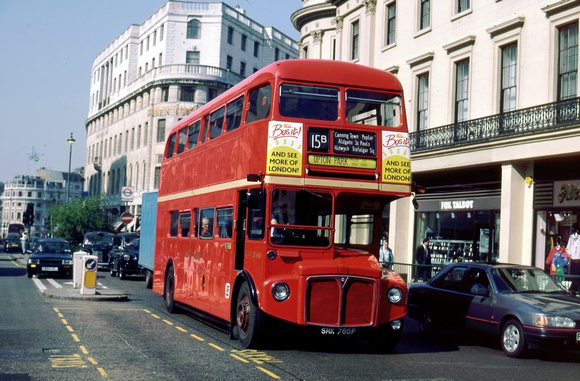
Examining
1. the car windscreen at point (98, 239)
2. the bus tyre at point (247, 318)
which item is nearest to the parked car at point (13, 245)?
the car windscreen at point (98, 239)

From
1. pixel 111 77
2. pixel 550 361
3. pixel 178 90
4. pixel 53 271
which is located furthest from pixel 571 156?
pixel 111 77

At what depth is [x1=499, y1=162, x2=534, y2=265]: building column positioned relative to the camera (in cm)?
2414

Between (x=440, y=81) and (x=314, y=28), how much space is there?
487 inches

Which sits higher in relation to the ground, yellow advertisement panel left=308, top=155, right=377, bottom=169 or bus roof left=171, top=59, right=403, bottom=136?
bus roof left=171, top=59, right=403, bottom=136

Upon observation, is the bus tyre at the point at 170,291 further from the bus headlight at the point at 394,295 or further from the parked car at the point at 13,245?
the parked car at the point at 13,245

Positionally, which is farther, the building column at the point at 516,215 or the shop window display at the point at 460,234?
the shop window display at the point at 460,234

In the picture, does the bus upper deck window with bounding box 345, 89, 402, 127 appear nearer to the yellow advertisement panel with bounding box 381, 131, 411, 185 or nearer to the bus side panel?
the yellow advertisement panel with bounding box 381, 131, 411, 185

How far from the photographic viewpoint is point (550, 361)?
12.1 m

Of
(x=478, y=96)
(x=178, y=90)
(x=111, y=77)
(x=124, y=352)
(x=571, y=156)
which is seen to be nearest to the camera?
(x=124, y=352)

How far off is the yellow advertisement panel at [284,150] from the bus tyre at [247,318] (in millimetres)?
1904

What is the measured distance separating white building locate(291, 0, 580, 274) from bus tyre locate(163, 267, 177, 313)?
10.9 metres

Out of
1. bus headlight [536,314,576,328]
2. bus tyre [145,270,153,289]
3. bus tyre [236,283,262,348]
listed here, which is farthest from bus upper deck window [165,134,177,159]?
bus headlight [536,314,576,328]

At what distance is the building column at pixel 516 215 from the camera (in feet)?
79.2

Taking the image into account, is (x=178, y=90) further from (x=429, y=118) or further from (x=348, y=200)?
(x=348, y=200)
